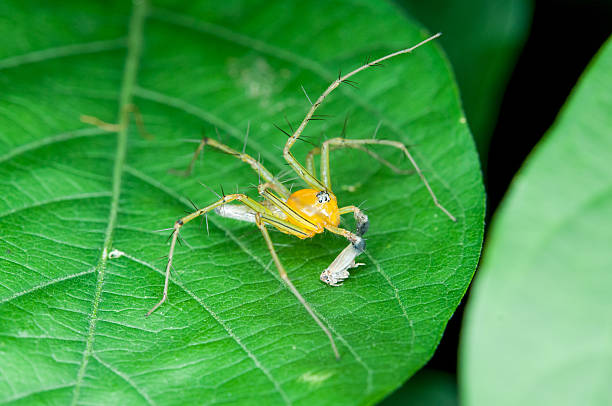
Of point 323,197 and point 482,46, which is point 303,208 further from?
point 482,46

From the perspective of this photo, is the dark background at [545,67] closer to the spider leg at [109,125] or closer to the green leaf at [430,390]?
the green leaf at [430,390]

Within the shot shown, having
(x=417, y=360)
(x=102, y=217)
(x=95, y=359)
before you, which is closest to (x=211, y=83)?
(x=102, y=217)

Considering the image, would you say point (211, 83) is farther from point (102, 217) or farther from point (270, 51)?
point (102, 217)

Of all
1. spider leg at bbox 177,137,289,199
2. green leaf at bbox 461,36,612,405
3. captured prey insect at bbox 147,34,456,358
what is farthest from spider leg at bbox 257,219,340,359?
green leaf at bbox 461,36,612,405

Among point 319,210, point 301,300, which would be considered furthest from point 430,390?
point 301,300

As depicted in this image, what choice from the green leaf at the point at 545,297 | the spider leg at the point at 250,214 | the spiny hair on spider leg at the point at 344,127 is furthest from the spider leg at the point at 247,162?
the green leaf at the point at 545,297

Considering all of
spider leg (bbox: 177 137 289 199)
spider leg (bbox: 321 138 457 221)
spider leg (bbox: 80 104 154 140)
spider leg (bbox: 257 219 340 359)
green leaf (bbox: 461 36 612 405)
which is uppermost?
spider leg (bbox: 80 104 154 140)

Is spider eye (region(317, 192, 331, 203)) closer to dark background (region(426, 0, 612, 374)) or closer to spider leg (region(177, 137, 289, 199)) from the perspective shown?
spider leg (region(177, 137, 289, 199))
